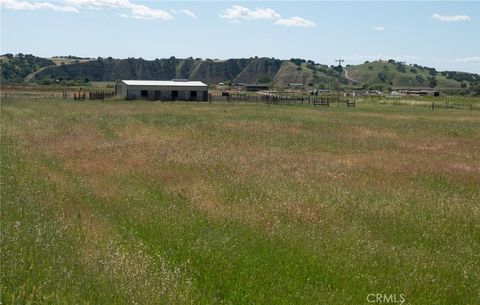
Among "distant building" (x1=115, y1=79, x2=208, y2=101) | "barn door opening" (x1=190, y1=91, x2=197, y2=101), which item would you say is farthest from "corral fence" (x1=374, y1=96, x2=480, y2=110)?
"barn door opening" (x1=190, y1=91, x2=197, y2=101)

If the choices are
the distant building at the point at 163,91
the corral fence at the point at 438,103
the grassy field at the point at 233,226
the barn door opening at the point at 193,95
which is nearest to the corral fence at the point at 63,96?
the distant building at the point at 163,91

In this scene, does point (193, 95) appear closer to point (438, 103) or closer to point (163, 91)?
point (163, 91)

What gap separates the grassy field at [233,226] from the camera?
881 cm

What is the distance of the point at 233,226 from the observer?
1245 centimetres

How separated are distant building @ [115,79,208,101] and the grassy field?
185 feet

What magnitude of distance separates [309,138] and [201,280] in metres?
23.8

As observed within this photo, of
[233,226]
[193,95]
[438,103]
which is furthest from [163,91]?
[233,226]

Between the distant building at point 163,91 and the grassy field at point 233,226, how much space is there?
56.4m

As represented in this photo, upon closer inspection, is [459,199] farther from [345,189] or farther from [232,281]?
[232,281]

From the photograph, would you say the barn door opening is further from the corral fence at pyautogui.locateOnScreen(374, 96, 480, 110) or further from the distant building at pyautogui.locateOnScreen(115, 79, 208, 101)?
the corral fence at pyautogui.locateOnScreen(374, 96, 480, 110)

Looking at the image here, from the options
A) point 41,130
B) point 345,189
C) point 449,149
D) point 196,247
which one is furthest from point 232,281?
point 41,130

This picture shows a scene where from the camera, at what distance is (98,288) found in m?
8.29

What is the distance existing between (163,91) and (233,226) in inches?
2815

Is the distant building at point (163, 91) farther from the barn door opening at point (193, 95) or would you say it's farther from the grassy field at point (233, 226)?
the grassy field at point (233, 226)
